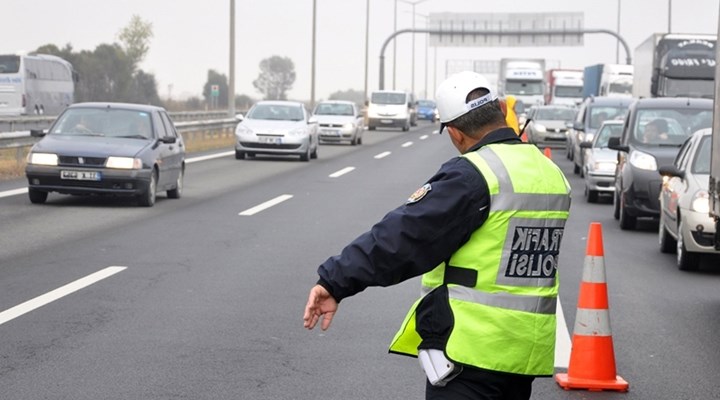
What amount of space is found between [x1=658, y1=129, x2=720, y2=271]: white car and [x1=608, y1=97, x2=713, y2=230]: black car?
205 cm

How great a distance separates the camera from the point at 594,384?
758 cm

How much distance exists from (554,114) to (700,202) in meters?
31.1

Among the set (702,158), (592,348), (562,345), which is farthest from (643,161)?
(592,348)

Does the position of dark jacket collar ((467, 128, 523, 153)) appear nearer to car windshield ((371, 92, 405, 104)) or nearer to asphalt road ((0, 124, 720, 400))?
asphalt road ((0, 124, 720, 400))

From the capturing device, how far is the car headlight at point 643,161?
17.8 m

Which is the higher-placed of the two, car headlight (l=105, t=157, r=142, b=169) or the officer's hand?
the officer's hand

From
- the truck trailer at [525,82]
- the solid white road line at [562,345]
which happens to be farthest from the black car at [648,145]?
the truck trailer at [525,82]

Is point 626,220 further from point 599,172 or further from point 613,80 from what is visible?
point 613,80

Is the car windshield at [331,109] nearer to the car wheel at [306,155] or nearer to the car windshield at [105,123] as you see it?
the car wheel at [306,155]

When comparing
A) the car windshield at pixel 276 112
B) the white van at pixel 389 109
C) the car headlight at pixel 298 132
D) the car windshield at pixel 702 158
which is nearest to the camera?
the car windshield at pixel 702 158

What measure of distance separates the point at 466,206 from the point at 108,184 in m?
14.9

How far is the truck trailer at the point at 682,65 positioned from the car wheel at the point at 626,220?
20.0 meters

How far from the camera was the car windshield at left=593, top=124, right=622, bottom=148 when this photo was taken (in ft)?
79.5

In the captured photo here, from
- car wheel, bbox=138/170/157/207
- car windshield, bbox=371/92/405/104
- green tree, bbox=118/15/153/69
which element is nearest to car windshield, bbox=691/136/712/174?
car wheel, bbox=138/170/157/207
